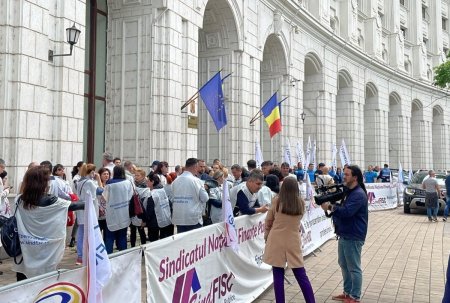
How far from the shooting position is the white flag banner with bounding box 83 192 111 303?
3262 millimetres

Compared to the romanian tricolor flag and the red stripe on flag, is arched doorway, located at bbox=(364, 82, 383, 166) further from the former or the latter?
the red stripe on flag

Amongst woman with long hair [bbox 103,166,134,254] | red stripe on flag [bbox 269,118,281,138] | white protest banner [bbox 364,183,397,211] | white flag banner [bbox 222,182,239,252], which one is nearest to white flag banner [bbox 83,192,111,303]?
white flag banner [bbox 222,182,239,252]

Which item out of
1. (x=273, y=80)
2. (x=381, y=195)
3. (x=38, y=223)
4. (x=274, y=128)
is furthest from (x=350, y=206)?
(x=273, y=80)

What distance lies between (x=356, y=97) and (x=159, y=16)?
2192cm

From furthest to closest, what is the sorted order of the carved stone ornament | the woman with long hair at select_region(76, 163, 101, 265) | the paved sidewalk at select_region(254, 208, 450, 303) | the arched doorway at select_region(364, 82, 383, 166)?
the arched doorway at select_region(364, 82, 383, 166), the carved stone ornament, the woman with long hair at select_region(76, 163, 101, 265), the paved sidewalk at select_region(254, 208, 450, 303)

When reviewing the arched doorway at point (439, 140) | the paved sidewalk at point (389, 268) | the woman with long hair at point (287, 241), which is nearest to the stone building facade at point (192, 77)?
the paved sidewalk at point (389, 268)

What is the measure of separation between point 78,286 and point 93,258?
8.9 inches

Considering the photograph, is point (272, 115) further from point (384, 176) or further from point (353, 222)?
A: point (353, 222)

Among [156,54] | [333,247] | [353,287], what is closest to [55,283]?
[353,287]

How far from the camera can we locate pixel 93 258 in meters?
3.29

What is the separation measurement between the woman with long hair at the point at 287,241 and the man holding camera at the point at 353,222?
2.82 ft

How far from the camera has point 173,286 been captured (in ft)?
14.6

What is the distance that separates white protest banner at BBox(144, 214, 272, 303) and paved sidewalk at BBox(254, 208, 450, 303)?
50cm

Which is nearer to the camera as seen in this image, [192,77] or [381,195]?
[192,77]
